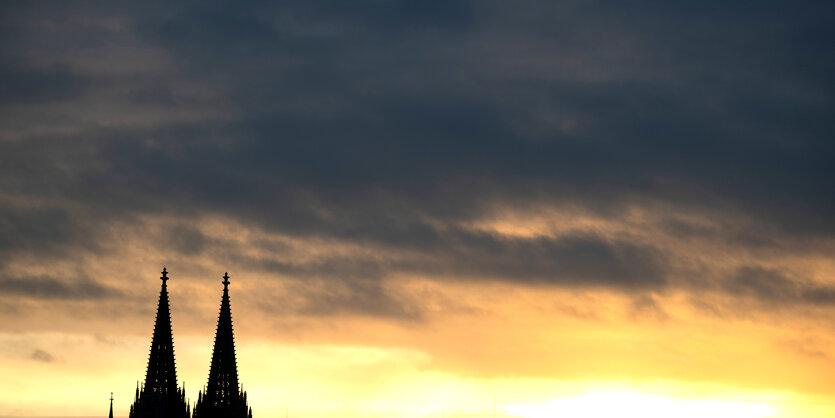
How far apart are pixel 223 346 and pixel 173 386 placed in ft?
26.0

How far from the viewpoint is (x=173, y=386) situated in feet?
643

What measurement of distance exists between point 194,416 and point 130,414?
7617mm

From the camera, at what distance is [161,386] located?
643 ft

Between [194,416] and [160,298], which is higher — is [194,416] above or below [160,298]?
below

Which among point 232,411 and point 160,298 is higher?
point 160,298

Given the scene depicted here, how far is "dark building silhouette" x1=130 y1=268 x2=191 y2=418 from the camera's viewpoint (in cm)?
19400

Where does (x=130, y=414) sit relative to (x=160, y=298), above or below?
below

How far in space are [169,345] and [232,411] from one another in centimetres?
1126

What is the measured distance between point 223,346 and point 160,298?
9.65 m

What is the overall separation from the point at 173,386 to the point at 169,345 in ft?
16.4

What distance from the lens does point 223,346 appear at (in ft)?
655

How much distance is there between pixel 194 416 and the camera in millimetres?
197625

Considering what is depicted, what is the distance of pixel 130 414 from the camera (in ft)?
643

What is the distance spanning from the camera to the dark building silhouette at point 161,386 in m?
194
